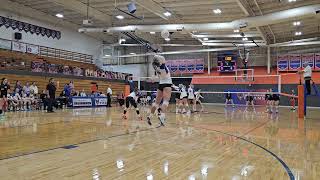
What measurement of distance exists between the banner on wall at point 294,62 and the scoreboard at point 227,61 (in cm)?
511

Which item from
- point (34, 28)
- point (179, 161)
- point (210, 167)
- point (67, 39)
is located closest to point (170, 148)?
point (179, 161)

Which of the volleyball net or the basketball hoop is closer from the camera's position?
the volleyball net

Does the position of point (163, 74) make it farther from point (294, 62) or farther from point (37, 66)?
point (294, 62)

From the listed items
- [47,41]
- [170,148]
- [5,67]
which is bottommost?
[170,148]

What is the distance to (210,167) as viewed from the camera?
13.7 feet

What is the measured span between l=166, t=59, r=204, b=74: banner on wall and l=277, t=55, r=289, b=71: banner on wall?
7.67 meters

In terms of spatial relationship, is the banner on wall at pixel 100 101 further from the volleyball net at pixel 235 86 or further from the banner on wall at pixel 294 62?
the banner on wall at pixel 294 62

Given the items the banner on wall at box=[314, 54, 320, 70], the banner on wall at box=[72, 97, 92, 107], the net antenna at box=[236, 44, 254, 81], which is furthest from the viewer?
the net antenna at box=[236, 44, 254, 81]

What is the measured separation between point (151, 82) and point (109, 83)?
6735 millimetres

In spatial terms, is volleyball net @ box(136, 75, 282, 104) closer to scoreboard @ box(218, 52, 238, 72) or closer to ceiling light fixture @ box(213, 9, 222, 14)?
scoreboard @ box(218, 52, 238, 72)

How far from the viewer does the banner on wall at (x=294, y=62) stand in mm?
28016

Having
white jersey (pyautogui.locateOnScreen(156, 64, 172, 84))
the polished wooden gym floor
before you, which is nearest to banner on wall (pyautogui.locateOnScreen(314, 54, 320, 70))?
the polished wooden gym floor

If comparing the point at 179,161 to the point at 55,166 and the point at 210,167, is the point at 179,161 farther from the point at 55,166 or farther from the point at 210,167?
the point at 55,166

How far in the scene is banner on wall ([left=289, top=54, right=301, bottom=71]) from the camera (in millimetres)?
28016
